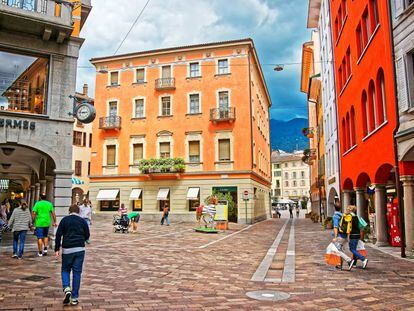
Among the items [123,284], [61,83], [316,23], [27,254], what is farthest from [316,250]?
[316,23]

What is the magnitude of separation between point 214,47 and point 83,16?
18984 millimetres

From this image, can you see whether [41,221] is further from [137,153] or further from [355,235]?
[137,153]

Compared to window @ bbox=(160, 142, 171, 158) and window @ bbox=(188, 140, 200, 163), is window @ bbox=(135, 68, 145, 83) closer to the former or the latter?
window @ bbox=(160, 142, 171, 158)

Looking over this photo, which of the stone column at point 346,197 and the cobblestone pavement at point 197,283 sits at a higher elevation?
the stone column at point 346,197

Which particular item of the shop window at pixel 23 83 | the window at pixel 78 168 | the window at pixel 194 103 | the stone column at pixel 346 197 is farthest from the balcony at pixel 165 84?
the shop window at pixel 23 83

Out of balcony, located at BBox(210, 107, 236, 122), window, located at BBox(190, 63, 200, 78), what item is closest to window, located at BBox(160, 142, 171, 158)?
balcony, located at BBox(210, 107, 236, 122)

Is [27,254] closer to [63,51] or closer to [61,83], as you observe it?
[61,83]

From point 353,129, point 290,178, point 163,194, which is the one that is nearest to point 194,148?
point 163,194

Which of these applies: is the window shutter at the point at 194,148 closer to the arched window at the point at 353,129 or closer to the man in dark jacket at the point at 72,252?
the arched window at the point at 353,129

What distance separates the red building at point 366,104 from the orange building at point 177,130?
11125 millimetres

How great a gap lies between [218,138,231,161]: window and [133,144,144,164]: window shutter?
7353mm

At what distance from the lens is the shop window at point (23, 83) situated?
47.0ft

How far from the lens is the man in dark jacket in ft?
21.3

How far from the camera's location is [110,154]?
37281 mm
